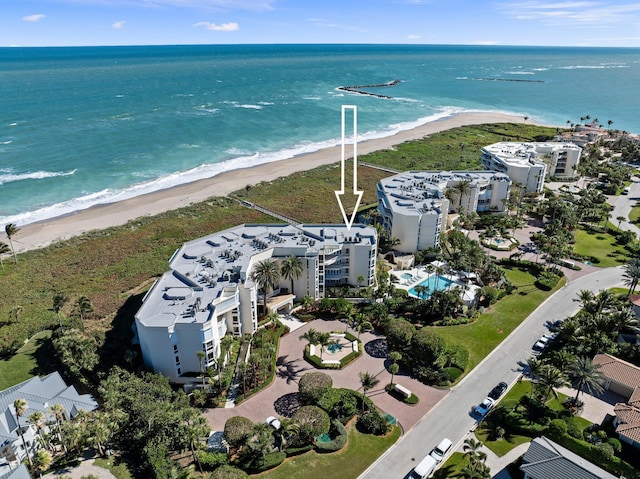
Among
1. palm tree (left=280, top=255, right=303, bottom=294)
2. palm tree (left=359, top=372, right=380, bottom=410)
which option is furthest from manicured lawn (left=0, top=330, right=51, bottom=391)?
palm tree (left=359, top=372, right=380, bottom=410)

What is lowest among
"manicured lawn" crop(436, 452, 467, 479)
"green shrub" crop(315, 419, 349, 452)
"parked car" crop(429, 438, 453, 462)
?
"manicured lawn" crop(436, 452, 467, 479)

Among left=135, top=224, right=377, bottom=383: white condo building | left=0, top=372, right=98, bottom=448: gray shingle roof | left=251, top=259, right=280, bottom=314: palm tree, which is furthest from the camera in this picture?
left=251, top=259, right=280, bottom=314: palm tree

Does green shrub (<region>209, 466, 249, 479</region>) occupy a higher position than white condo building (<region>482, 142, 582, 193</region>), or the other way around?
white condo building (<region>482, 142, 582, 193</region>)

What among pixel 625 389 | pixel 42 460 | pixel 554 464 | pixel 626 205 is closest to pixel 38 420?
pixel 42 460

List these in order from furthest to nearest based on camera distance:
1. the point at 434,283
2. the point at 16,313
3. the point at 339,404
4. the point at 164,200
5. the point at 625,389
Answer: the point at 164,200
the point at 434,283
the point at 16,313
the point at 625,389
the point at 339,404

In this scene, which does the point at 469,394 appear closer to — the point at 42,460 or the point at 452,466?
the point at 452,466

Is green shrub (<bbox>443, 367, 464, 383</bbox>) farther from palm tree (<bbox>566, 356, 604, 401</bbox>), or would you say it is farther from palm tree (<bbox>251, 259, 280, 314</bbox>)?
palm tree (<bbox>251, 259, 280, 314</bbox>)
